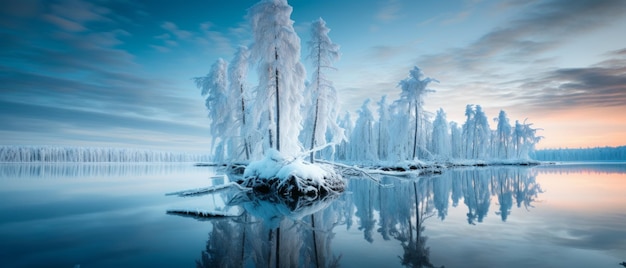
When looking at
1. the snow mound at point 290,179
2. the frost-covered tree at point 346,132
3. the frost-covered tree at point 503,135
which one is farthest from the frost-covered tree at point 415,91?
the frost-covered tree at point 503,135

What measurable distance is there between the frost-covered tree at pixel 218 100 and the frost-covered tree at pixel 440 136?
50071 millimetres

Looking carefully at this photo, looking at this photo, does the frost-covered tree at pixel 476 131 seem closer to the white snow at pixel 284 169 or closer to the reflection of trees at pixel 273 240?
the white snow at pixel 284 169

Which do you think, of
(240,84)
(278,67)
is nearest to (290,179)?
(278,67)

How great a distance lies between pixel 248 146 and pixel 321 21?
15.9 meters

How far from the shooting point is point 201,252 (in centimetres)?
531

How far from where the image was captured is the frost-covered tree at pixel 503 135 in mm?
68125

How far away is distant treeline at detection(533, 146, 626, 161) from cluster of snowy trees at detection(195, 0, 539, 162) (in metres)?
141

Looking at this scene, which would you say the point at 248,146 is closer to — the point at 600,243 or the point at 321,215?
A: the point at 321,215

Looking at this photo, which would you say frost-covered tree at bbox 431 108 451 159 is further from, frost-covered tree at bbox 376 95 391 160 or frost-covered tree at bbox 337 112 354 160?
frost-covered tree at bbox 337 112 354 160

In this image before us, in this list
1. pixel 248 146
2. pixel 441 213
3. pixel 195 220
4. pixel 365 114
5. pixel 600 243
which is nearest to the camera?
pixel 600 243

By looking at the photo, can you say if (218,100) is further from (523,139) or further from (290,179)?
(523,139)

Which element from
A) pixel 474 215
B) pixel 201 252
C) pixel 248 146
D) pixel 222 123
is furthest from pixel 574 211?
pixel 222 123

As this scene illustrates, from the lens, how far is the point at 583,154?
175 m

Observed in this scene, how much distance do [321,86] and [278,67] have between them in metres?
6.12
